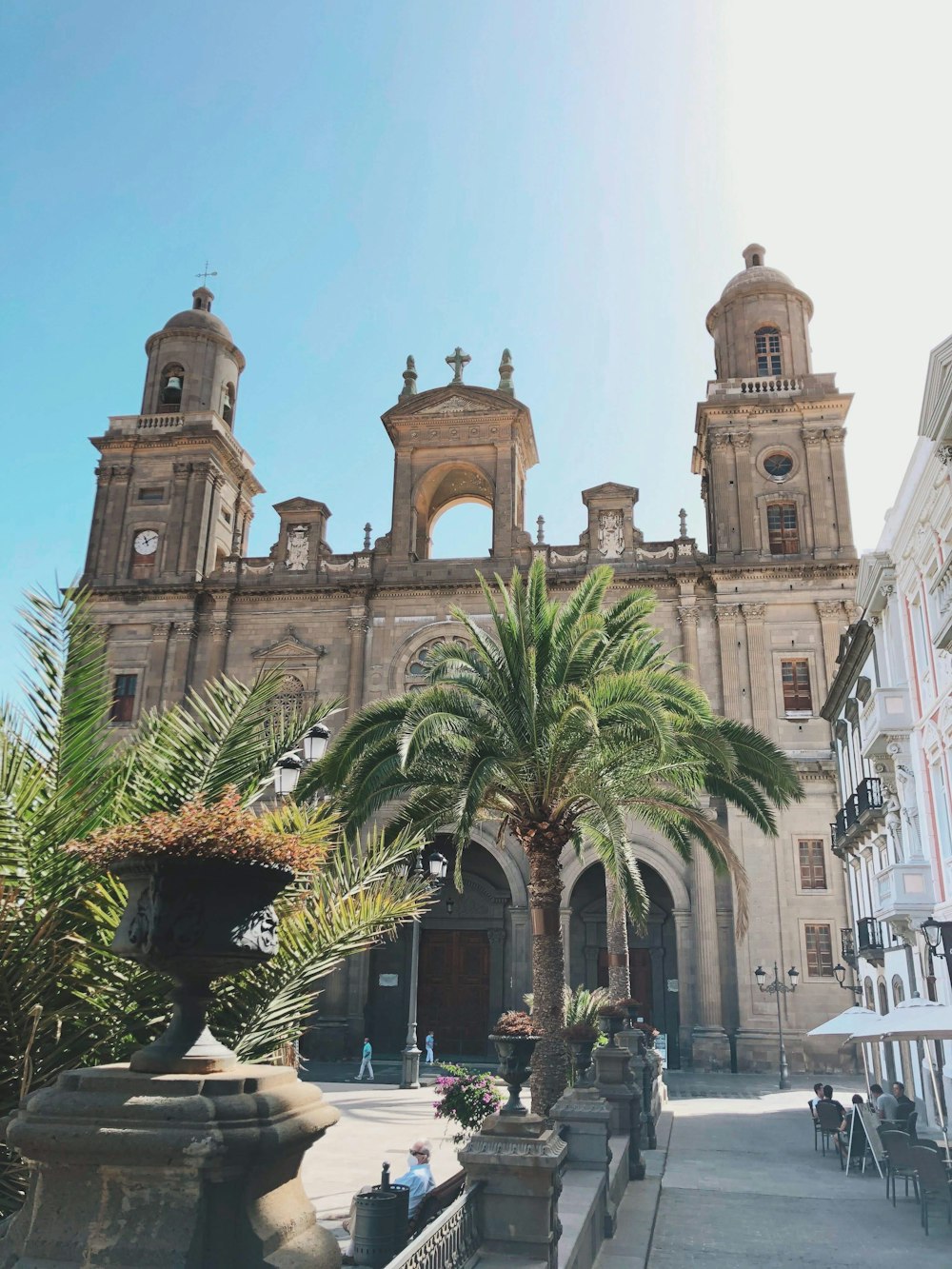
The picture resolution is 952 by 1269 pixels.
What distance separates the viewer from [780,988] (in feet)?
98.1

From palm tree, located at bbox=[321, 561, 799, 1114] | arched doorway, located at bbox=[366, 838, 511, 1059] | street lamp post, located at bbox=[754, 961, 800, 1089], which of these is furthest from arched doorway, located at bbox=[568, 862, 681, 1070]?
palm tree, located at bbox=[321, 561, 799, 1114]

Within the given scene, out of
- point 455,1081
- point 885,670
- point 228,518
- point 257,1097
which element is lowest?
point 455,1081

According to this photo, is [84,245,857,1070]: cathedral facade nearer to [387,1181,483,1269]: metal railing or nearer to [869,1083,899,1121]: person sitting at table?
[869,1083,899,1121]: person sitting at table

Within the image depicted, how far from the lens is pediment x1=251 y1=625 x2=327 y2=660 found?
3716cm

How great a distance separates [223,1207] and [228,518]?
4074cm

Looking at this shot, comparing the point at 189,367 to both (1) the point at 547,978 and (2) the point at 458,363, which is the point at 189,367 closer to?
(2) the point at 458,363

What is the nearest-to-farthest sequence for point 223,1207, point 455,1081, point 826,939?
1. point 223,1207
2. point 455,1081
3. point 826,939

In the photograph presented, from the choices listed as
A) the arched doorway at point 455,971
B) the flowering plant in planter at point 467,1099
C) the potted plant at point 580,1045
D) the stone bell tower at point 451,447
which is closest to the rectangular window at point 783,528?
the stone bell tower at point 451,447

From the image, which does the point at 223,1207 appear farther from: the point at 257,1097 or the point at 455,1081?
the point at 455,1081

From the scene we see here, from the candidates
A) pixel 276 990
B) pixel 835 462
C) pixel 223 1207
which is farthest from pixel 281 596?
pixel 223 1207

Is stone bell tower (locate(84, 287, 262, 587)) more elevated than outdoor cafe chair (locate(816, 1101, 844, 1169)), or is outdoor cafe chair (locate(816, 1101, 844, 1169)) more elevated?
stone bell tower (locate(84, 287, 262, 587))

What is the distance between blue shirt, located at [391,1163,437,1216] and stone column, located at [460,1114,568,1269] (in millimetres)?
2783

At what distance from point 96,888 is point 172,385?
40822mm

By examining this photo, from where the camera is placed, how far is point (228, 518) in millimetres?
42500
